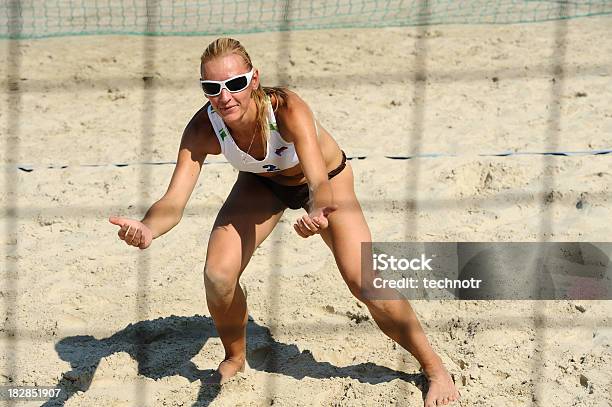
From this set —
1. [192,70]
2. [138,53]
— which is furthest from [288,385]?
[138,53]

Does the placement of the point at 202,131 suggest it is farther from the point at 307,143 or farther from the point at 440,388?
the point at 440,388

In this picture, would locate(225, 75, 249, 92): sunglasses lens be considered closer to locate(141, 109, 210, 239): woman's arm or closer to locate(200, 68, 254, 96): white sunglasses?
locate(200, 68, 254, 96): white sunglasses

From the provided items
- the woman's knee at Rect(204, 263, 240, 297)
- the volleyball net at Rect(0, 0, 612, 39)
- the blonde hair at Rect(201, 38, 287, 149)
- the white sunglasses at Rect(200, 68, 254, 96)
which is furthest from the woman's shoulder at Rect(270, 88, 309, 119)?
the volleyball net at Rect(0, 0, 612, 39)

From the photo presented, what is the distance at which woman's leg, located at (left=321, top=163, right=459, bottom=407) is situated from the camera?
2502mm

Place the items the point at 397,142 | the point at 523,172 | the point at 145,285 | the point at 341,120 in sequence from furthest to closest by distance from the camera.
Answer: the point at 341,120, the point at 397,142, the point at 523,172, the point at 145,285

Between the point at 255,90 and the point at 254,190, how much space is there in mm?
337

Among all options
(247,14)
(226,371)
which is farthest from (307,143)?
(247,14)

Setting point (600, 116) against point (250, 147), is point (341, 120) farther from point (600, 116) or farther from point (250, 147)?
point (250, 147)

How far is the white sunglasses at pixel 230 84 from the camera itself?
91.5 inches

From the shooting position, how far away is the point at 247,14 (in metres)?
5.89

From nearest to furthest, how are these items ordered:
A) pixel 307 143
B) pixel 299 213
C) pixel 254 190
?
pixel 307 143, pixel 254 190, pixel 299 213

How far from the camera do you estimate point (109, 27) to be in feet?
18.9

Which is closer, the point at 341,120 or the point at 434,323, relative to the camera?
the point at 434,323

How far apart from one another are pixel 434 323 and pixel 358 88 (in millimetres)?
2041
